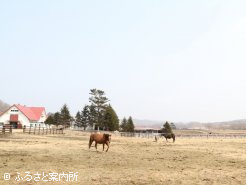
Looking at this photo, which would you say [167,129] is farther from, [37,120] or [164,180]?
[164,180]

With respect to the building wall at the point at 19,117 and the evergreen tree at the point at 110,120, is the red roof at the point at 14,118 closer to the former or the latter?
the building wall at the point at 19,117

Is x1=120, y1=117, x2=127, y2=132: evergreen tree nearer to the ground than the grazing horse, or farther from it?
farther from it

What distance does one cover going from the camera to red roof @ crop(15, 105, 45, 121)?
260 feet

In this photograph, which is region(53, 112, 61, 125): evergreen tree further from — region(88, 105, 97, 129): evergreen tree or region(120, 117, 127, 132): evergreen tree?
region(120, 117, 127, 132): evergreen tree

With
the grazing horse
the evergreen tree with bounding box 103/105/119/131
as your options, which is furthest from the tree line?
the grazing horse

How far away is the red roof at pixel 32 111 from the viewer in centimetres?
7919

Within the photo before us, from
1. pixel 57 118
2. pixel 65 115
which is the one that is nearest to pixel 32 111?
pixel 57 118

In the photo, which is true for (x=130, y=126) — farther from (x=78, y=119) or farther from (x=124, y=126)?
(x=78, y=119)

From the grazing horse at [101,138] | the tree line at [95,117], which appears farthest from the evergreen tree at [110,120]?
the grazing horse at [101,138]

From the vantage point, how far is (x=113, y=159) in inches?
803

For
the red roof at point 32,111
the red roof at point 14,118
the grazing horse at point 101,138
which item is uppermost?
the red roof at point 32,111

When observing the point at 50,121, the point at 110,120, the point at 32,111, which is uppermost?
the point at 32,111

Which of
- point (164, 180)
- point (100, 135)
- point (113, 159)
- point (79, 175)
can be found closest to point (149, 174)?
point (164, 180)

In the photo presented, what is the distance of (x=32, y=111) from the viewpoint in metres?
87.9
